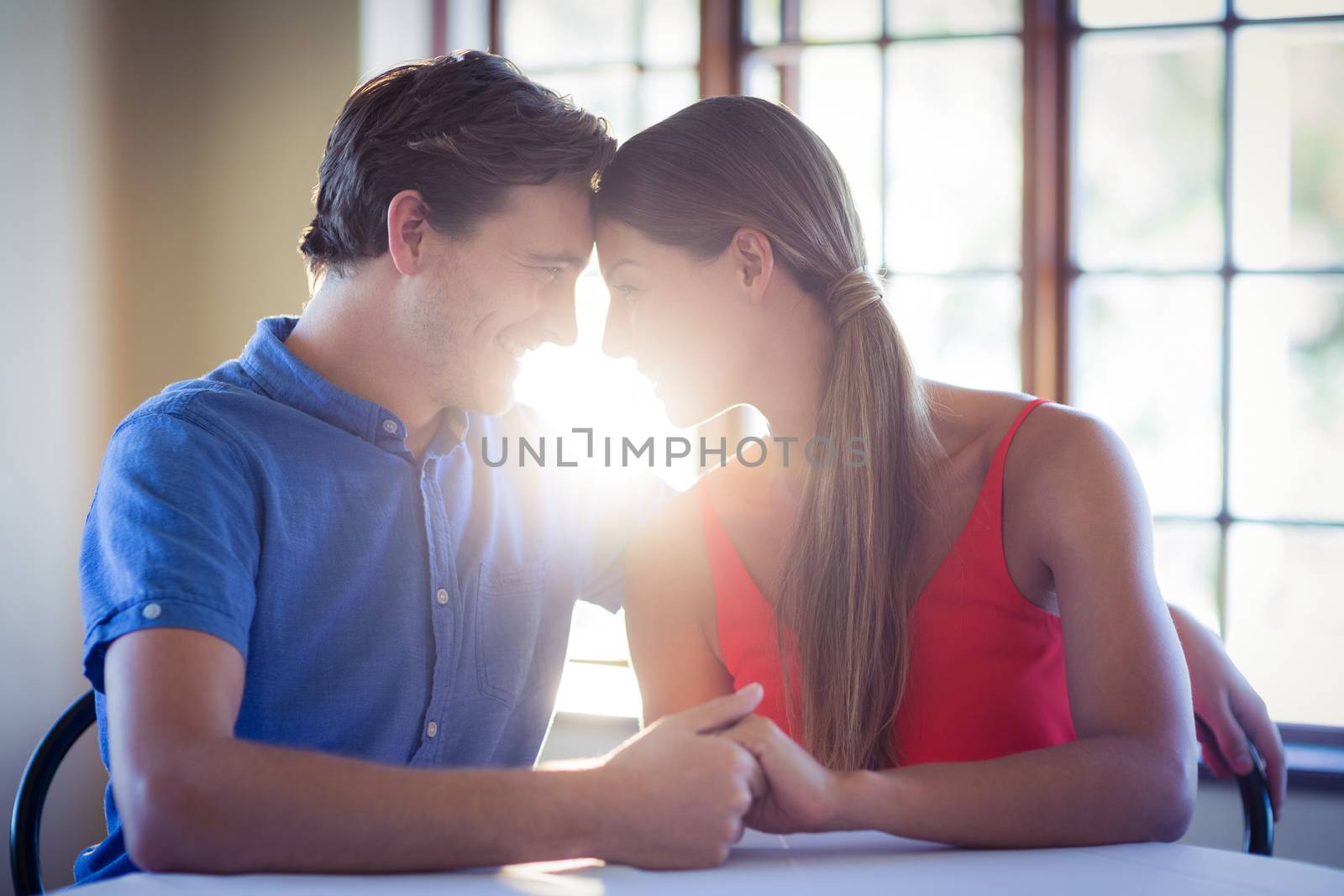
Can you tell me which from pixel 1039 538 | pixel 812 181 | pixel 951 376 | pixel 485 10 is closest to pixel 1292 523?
pixel 951 376

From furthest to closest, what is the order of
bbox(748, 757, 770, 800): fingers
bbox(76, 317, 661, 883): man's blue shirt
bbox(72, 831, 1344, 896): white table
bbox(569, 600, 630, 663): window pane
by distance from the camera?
bbox(569, 600, 630, 663): window pane
bbox(76, 317, 661, 883): man's blue shirt
bbox(748, 757, 770, 800): fingers
bbox(72, 831, 1344, 896): white table

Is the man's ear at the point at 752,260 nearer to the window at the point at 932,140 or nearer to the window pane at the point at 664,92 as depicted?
the window at the point at 932,140

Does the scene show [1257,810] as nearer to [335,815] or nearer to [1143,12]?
[335,815]

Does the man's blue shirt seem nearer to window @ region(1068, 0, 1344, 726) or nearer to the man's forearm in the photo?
the man's forearm

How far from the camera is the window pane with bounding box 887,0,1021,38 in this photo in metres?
2.38

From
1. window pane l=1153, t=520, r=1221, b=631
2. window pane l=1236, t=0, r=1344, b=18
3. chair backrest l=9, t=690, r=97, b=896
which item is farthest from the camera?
window pane l=1153, t=520, r=1221, b=631

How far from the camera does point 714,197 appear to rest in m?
1.28

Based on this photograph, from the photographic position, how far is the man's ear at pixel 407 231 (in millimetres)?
1330

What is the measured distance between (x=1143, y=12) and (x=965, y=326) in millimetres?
830

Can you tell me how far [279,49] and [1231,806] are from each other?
2816 mm

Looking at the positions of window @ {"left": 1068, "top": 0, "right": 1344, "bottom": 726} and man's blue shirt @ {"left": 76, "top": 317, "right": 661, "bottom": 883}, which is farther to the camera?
window @ {"left": 1068, "top": 0, "right": 1344, "bottom": 726}

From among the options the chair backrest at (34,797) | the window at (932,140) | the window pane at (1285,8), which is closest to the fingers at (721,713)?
the chair backrest at (34,797)

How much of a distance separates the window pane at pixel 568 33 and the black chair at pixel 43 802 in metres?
2.06
